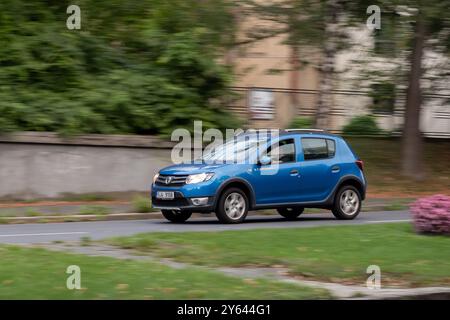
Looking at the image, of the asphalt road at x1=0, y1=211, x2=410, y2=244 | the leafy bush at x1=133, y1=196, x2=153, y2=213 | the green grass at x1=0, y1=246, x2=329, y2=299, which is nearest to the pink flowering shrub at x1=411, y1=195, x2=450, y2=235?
the asphalt road at x1=0, y1=211, x2=410, y2=244

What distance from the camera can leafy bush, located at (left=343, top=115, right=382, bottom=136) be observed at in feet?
96.6

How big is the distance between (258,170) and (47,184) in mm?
7264

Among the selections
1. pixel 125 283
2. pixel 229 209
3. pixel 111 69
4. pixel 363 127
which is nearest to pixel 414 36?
pixel 363 127

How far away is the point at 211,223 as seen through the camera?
1619cm

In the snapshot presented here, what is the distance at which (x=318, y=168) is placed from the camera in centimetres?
1677

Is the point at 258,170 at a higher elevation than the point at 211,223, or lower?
higher

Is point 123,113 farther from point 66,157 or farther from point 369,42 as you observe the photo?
point 369,42

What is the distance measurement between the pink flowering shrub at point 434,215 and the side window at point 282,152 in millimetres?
3851

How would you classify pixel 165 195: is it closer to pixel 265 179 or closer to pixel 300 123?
pixel 265 179

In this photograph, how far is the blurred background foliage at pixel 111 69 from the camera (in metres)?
21.8

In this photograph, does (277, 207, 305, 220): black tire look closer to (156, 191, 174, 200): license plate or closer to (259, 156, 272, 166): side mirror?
(259, 156, 272, 166): side mirror
